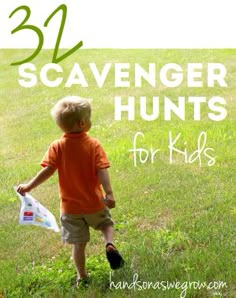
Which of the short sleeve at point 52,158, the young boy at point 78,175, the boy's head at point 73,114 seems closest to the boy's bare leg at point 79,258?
the young boy at point 78,175

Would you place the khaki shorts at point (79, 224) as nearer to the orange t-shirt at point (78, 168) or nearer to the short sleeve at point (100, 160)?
the orange t-shirt at point (78, 168)

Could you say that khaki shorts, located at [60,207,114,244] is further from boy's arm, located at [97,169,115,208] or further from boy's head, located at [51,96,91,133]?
boy's head, located at [51,96,91,133]

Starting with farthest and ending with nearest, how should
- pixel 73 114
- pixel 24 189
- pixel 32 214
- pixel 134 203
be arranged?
1. pixel 134 203
2. pixel 32 214
3. pixel 24 189
4. pixel 73 114

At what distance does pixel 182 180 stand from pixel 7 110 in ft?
9.61

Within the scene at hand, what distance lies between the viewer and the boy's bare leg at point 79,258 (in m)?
3.55

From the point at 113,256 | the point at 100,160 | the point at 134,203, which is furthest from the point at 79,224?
the point at 134,203

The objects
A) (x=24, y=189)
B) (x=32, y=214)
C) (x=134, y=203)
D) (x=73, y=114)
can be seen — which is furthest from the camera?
(x=134, y=203)

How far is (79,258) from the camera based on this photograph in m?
3.55

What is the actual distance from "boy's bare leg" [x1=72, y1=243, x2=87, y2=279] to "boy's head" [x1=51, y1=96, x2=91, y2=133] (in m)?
0.67

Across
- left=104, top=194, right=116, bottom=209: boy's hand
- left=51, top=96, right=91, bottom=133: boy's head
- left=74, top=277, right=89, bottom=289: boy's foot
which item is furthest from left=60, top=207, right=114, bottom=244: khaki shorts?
left=51, top=96, right=91, bottom=133: boy's head

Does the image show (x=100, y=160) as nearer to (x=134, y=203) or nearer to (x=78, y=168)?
(x=78, y=168)

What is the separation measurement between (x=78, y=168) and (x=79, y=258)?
52 centimetres
